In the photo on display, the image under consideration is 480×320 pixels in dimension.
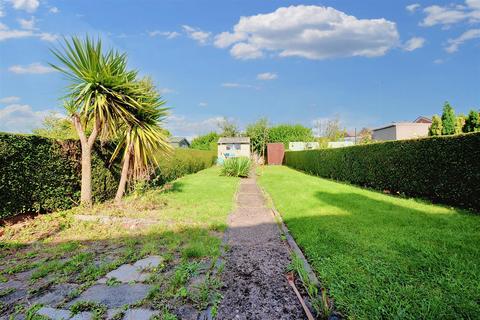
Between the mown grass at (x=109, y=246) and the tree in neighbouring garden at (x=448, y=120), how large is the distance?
18.2m

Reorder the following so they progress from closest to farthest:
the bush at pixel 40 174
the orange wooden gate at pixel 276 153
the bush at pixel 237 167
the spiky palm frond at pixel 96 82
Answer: the bush at pixel 40 174 → the spiky palm frond at pixel 96 82 → the bush at pixel 237 167 → the orange wooden gate at pixel 276 153

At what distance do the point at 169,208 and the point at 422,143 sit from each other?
7.39 m

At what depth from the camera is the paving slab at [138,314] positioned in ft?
7.50

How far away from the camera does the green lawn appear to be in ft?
7.82

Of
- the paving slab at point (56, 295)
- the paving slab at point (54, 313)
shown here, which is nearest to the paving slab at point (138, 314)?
the paving slab at point (54, 313)

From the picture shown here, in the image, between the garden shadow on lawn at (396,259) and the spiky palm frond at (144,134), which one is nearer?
the garden shadow on lawn at (396,259)

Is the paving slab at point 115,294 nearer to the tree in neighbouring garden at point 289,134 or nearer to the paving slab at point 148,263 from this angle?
the paving slab at point 148,263

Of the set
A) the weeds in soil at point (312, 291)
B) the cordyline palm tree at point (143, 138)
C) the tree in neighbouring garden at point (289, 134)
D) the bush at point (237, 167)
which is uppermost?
the tree in neighbouring garden at point (289, 134)

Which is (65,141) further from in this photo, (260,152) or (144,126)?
(260,152)

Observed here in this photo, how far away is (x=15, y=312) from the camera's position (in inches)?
93.4

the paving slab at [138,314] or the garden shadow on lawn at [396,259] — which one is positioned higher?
the paving slab at [138,314]

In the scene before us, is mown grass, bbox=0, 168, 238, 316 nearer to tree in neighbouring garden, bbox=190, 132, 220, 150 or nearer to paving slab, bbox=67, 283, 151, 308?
paving slab, bbox=67, 283, 151, 308

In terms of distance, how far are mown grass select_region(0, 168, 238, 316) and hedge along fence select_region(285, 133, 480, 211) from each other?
565 cm

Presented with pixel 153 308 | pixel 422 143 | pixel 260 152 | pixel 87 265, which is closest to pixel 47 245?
pixel 87 265
